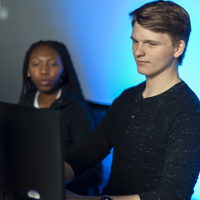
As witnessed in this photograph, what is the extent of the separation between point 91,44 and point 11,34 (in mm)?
859

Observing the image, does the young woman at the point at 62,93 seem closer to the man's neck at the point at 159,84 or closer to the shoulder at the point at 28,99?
the shoulder at the point at 28,99

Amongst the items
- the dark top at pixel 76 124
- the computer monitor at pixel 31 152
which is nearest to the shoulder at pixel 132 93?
the dark top at pixel 76 124

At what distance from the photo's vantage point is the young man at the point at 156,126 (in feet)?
3.69

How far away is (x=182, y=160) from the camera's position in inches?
43.8

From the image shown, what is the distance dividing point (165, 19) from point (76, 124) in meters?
0.91

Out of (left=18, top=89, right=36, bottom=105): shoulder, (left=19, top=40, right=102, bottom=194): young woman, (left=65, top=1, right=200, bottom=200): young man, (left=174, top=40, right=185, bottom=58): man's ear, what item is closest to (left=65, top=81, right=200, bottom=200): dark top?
(left=65, top=1, right=200, bottom=200): young man

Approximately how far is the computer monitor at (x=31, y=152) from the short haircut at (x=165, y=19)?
0.59 m

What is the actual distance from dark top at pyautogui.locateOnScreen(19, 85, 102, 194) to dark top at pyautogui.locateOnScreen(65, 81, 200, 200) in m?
0.42

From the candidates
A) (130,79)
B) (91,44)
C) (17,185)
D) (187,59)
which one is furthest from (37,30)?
(17,185)

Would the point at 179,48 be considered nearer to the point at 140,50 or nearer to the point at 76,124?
the point at 140,50

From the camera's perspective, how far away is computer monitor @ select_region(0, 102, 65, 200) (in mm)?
829

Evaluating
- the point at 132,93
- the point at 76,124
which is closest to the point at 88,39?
the point at 76,124

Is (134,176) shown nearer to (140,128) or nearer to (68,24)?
(140,128)

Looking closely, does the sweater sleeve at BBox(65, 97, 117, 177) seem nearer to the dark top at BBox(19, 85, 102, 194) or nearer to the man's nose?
the man's nose
